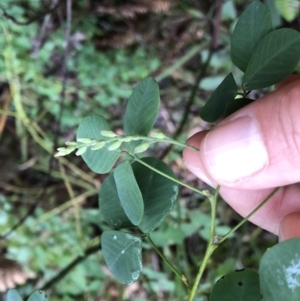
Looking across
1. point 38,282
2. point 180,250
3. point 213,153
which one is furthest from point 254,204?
point 38,282

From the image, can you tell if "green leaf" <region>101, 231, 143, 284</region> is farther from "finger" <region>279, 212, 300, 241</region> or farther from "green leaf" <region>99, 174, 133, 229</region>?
"finger" <region>279, 212, 300, 241</region>

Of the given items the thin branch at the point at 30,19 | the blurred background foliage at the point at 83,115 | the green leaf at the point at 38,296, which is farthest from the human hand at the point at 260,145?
the blurred background foliage at the point at 83,115

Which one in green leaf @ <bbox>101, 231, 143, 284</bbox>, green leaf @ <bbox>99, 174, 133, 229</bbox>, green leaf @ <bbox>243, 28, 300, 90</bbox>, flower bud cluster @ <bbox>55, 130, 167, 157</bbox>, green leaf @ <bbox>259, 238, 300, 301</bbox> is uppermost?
green leaf @ <bbox>243, 28, 300, 90</bbox>

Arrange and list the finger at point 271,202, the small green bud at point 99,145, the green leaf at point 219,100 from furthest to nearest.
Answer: the finger at point 271,202
the green leaf at point 219,100
the small green bud at point 99,145

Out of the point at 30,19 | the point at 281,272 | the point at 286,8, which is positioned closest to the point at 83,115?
the point at 30,19

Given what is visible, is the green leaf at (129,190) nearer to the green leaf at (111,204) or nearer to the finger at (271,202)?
the green leaf at (111,204)

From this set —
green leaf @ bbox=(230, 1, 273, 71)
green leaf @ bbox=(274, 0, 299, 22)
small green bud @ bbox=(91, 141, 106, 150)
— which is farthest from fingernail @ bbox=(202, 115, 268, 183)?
green leaf @ bbox=(274, 0, 299, 22)

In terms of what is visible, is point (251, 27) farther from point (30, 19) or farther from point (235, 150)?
point (30, 19)
